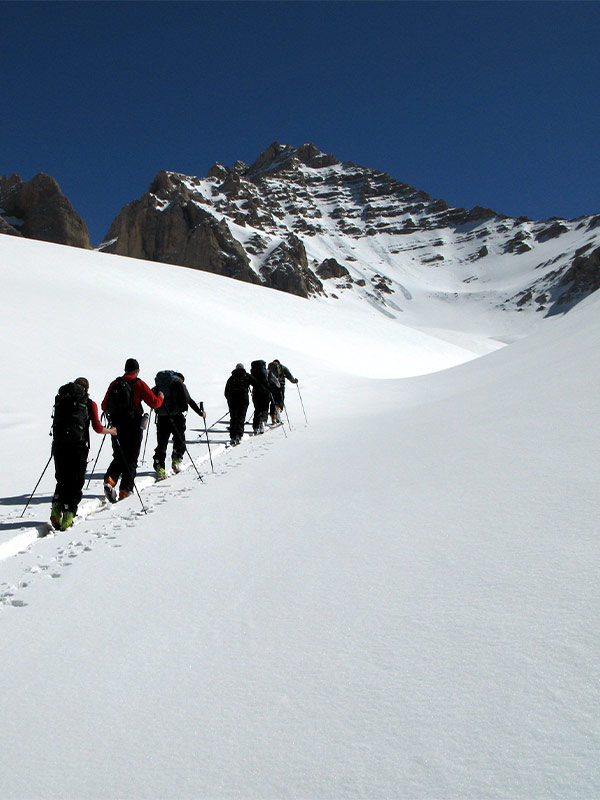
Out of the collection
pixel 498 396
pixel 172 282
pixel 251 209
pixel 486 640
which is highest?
pixel 251 209

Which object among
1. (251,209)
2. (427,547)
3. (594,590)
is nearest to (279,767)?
(594,590)

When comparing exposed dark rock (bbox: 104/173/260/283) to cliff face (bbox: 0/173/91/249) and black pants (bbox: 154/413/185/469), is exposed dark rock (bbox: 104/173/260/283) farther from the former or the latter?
black pants (bbox: 154/413/185/469)

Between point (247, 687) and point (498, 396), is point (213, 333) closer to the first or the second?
point (498, 396)

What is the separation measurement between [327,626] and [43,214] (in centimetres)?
9963

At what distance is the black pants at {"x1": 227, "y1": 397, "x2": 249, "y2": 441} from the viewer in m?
11.6

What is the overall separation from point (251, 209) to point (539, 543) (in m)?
188

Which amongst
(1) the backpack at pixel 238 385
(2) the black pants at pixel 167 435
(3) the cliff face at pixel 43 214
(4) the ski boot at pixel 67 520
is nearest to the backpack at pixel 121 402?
(2) the black pants at pixel 167 435

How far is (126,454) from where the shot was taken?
292 inches

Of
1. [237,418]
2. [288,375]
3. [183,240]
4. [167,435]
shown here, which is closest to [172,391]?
[167,435]

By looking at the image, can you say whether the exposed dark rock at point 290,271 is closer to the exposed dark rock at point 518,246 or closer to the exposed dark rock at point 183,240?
the exposed dark rock at point 183,240

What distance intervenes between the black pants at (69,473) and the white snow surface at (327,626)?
0.42 meters

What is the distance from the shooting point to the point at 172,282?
34.8m

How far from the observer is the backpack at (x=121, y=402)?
737 cm

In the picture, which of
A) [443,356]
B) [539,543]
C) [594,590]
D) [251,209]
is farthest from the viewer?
[251,209]
